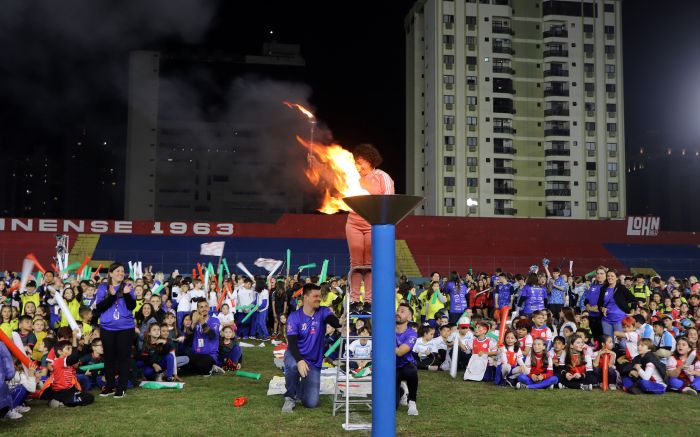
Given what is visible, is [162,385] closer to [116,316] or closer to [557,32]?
[116,316]

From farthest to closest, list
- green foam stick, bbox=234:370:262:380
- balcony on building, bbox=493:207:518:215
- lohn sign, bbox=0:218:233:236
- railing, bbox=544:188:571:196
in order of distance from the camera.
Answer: railing, bbox=544:188:571:196, balcony on building, bbox=493:207:518:215, lohn sign, bbox=0:218:233:236, green foam stick, bbox=234:370:262:380

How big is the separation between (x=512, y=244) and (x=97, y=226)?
26.0 m

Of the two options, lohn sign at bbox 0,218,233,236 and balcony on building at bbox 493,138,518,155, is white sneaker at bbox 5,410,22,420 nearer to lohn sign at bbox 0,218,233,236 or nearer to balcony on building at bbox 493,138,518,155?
lohn sign at bbox 0,218,233,236

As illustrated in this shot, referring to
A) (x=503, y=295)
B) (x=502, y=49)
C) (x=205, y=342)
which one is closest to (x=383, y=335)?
(x=205, y=342)

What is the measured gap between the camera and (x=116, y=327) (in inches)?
366

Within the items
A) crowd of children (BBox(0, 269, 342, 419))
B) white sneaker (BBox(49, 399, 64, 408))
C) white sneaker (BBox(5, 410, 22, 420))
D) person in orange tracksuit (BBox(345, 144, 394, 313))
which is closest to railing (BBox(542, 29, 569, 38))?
crowd of children (BBox(0, 269, 342, 419))

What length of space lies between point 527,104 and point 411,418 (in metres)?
68.0

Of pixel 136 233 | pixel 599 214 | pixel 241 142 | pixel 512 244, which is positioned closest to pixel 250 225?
pixel 136 233

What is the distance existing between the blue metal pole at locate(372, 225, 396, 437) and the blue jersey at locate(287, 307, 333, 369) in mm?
4164

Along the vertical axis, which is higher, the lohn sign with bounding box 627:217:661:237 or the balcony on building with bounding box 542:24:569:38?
the balcony on building with bounding box 542:24:569:38

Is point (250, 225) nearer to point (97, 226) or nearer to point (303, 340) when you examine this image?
point (97, 226)

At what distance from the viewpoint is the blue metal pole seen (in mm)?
4457

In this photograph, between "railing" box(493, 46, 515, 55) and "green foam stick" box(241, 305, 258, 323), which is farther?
"railing" box(493, 46, 515, 55)

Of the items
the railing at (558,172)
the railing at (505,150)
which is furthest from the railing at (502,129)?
the railing at (558,172)
